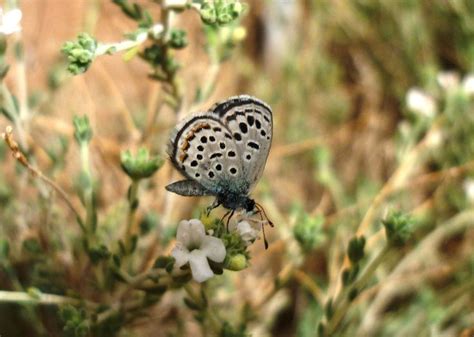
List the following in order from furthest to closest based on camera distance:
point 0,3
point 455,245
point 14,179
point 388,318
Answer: point 0,3, point 455,245, point 14,179, point 388,318

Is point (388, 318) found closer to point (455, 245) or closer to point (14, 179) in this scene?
point (455, 245)

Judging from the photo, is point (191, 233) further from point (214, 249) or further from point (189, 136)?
point (189, 136)

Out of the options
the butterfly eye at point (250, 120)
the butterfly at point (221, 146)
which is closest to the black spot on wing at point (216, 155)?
the butterfly at point (221, 146)

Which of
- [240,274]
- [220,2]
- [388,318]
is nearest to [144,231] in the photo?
[240,274]

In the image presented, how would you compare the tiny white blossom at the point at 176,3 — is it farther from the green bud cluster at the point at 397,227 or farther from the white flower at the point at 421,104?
the white flower at the point at 421,104

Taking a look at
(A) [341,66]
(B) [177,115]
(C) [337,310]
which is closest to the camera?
(C) [337,310]

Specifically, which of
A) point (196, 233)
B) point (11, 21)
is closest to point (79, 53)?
point (11, 21)

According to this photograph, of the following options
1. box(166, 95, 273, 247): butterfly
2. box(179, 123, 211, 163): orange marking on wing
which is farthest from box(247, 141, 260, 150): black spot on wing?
box(179, 123, 211, 163): orange marking on wing
